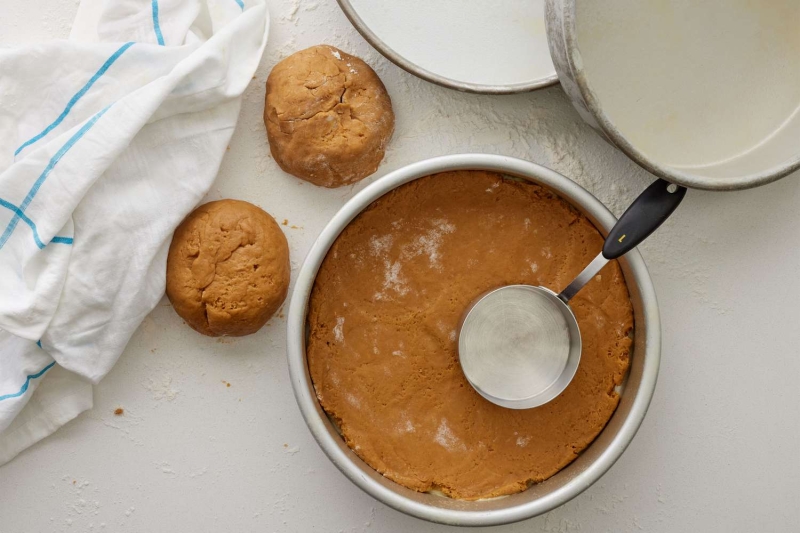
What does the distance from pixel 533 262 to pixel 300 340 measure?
43 cm

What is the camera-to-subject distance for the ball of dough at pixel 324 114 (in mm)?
1076

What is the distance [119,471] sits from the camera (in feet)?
3.79

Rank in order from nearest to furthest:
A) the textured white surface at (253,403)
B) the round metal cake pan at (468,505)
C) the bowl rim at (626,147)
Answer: the bowl rim at (626,147)
the round metal cake pan at (468,505)
the textured white surface at (253,403)

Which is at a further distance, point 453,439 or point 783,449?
point 783,449

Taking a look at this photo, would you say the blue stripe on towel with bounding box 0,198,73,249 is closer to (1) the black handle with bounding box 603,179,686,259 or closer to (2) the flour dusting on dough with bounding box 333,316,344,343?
(2) the flour dusting on dough with bounding box 333,316,344,343

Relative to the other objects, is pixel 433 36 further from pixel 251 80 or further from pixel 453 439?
pixel 453 439

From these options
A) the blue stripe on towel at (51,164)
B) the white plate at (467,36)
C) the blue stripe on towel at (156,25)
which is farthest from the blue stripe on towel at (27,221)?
the white plate at (467,36)

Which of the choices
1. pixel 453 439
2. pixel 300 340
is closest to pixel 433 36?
pixel 300 340

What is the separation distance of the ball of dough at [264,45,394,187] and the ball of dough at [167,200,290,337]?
15 centimetres

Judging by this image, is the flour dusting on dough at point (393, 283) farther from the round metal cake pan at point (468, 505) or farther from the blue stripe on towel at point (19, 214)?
the blue stripe on towel at point (19, 214)

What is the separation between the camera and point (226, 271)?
1067 millimetres

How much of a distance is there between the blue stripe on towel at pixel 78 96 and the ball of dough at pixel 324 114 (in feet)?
0.85

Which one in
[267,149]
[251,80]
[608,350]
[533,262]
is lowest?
[608,350]

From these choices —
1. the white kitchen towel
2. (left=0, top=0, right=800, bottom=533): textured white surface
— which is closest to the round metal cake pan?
(left=0, top=0, right=800, bottom=533): textured white surface
